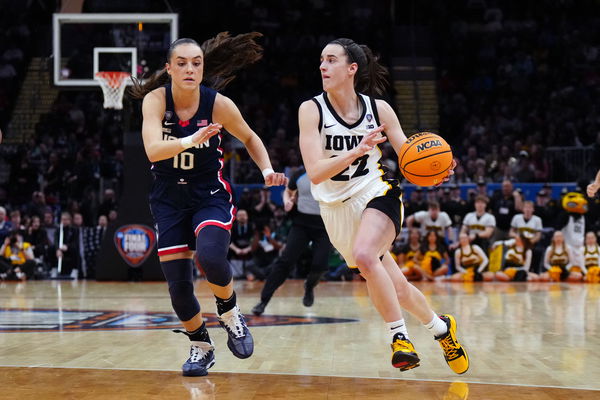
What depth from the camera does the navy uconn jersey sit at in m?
5.10

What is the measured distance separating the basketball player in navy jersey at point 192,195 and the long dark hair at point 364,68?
788mm

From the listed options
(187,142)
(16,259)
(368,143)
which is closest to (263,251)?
(16,259)

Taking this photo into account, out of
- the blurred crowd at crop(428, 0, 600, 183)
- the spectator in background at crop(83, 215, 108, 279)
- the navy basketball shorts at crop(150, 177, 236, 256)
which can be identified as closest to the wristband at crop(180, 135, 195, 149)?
the navy basketball shorts at crop(150, 177, 236, 256)

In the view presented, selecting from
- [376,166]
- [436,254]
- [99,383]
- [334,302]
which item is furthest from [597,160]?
[99,383]

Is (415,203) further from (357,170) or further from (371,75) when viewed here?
(357,170)

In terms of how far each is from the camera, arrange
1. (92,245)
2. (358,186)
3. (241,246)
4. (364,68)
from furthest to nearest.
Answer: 1. (92,245)
2. (241,246)
3. (364,68)
4. (358,186)

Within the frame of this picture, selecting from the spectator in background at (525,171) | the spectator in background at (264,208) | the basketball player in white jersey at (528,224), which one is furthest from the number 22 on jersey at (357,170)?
the spectator in background at (525,171)

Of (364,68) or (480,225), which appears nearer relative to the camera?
(364,68)

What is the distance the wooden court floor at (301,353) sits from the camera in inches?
175

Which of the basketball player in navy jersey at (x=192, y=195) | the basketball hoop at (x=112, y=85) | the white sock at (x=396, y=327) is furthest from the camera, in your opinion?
the basketball hoop at (x=112, y=85)

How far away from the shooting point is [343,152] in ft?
16.7

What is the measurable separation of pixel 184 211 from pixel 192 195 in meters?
0.11

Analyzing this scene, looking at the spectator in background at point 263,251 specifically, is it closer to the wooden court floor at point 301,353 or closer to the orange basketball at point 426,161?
the wooden court floor at point 301,353

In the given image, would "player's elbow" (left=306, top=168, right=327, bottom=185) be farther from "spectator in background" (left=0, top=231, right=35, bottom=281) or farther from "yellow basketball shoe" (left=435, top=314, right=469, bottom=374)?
"spectator in background" (left=0, top=231, right=35, bottom=281)
